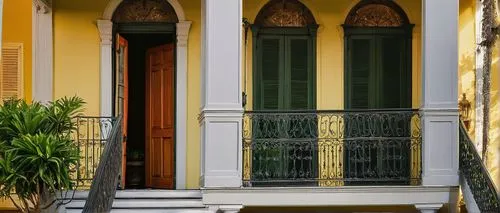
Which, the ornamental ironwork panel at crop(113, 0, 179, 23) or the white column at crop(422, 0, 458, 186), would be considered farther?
the ornamental ironwork panel at crop(113, 0, 179, 23)

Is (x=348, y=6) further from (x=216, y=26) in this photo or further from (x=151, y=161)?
(x=151, y=161)

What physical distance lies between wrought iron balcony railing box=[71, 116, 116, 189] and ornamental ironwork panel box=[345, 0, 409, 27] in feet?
13.9

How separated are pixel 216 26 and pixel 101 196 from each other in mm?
2856

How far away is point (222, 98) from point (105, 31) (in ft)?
9.80

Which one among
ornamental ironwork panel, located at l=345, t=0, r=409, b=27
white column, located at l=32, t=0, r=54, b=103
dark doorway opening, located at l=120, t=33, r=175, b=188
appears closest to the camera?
white column, located at l=32, t=0, r=54, b=103

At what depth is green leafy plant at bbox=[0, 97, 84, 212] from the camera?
11.6m

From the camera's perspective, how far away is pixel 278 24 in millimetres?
15023

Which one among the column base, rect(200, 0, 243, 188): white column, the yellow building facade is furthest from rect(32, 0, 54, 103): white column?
the column base

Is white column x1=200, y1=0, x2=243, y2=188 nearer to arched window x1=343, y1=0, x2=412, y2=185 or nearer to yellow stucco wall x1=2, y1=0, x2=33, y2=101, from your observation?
arched window x1=343, y1=0, x2=412, y2=185

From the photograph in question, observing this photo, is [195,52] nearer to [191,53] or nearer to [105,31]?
[191,53]

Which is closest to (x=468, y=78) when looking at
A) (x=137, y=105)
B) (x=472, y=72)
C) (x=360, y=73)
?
(x=472, y=72)

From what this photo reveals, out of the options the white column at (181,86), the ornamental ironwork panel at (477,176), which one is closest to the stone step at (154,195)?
the white column at (181,86)

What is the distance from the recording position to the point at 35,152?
11.5m

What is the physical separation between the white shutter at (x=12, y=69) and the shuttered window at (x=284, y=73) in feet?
12.3
